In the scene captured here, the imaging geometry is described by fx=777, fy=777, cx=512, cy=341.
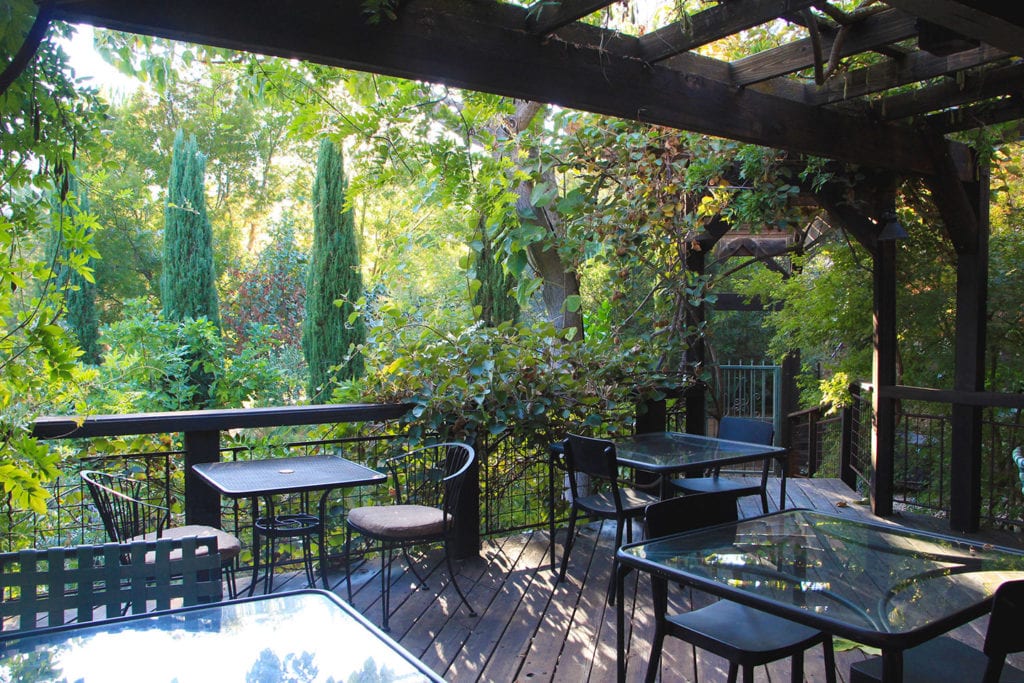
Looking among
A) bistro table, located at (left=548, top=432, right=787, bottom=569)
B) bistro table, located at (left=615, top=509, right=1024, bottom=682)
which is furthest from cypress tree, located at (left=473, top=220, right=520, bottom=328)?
bistro table, located at (left=615, top=509, right=1024, bottom=682)

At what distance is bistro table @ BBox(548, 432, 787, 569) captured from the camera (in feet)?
11.4

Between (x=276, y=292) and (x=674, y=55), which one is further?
(x=276, y=292)

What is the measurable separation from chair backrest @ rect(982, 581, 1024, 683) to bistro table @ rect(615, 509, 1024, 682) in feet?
0.22

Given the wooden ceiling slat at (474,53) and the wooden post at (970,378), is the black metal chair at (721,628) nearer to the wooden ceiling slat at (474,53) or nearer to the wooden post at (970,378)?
the wooden ceiling slat at (474,53)

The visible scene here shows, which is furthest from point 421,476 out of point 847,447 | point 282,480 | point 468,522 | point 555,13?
point 847,447

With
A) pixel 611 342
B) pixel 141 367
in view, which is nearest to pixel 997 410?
pixel 611 342

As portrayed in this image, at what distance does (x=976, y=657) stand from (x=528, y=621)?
70.0 inches

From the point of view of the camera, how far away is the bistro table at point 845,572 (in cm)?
156

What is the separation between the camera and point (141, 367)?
6.44m

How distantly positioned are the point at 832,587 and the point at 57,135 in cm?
235

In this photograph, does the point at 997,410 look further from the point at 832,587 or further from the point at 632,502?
the point at 832,587

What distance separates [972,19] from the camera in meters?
2.57

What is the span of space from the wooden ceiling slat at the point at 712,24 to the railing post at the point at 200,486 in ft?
8.42

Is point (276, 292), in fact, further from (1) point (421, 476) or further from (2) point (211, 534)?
(2) point (211, 534)
